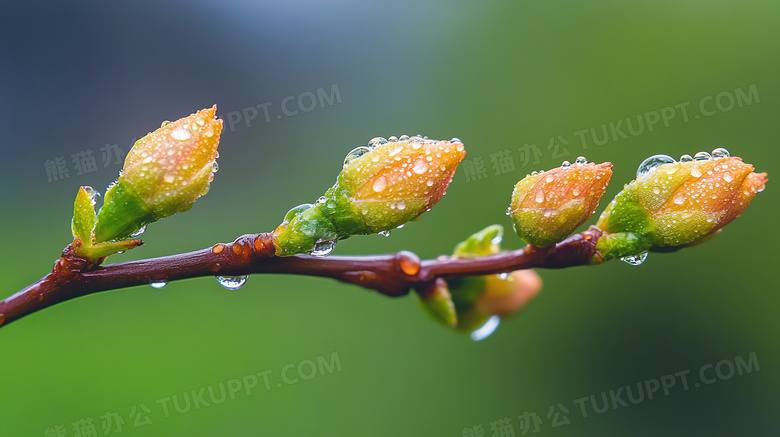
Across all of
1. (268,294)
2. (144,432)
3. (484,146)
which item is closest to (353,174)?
(144,432)

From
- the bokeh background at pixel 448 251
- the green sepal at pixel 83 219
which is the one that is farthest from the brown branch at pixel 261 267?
the bokeh background at pixel 448 251

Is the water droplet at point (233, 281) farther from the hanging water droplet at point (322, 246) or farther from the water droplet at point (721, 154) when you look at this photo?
the water droplet at point (721, 154)

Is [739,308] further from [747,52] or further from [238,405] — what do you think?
[238,405]

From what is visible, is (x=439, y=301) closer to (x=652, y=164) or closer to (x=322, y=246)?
(x=322, y=246)

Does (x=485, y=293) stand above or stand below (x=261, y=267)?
below

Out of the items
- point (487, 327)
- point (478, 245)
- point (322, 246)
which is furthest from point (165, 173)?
point (487, 327)

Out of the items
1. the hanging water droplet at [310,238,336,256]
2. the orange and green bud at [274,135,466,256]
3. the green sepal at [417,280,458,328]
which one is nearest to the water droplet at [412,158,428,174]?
the orange and green bud at [274,135,466,256]

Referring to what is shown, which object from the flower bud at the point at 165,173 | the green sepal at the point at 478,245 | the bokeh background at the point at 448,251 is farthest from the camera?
the bokeh background at the point at 448,251
